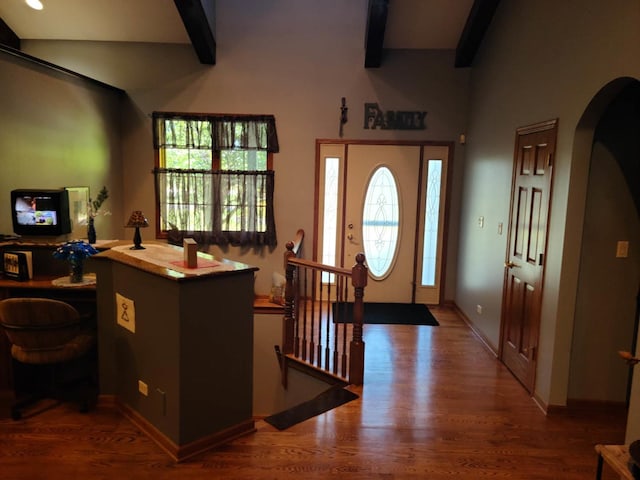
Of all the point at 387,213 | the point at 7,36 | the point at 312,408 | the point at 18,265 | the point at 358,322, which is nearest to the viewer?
the point at 18,265

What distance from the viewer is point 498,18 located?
187 inches

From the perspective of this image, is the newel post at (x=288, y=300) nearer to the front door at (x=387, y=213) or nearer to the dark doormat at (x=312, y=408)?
the dark doormat at (x=312, y=408)

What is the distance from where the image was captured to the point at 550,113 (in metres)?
3.46

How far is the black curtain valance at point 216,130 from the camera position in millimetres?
5719

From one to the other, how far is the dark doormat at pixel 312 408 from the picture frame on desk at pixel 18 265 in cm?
185

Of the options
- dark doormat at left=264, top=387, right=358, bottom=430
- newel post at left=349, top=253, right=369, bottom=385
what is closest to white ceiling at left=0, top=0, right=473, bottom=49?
newel post at left=349, top=253, right=369, bottom=385

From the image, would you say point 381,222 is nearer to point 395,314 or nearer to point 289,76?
point 395,314

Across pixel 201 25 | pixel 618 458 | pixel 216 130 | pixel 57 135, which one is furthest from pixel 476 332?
pixel 57 135

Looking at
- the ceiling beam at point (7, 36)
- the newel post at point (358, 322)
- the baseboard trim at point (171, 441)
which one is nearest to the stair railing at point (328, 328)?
the newel post at point (358, 322)

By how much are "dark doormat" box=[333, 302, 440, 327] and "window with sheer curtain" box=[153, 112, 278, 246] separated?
141 centimetres

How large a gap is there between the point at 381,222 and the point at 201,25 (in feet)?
9.90

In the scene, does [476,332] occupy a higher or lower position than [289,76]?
lower

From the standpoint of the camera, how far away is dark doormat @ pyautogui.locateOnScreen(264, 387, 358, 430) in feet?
10.2

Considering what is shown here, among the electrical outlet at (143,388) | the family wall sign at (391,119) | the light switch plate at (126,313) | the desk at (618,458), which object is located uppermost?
the family wall sign at (391,119)
